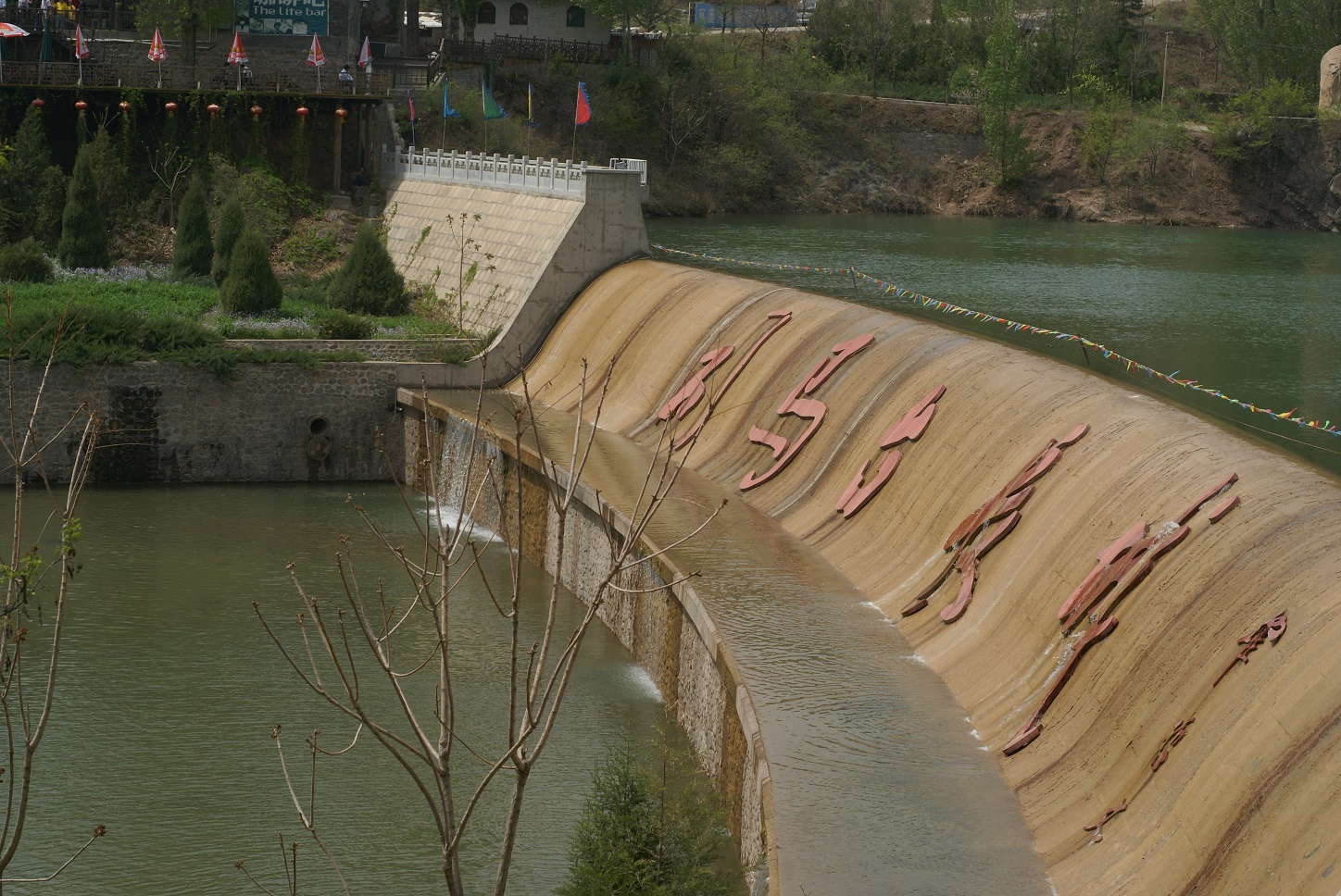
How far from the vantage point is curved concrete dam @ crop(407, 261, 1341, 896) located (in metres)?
14.6

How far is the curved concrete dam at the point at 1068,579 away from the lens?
14633 millimetres

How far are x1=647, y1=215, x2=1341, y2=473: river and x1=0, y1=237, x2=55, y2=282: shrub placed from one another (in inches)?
877

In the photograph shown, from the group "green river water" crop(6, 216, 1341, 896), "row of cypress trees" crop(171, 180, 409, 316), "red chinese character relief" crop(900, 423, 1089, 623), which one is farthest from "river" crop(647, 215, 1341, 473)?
"row of cypress trees" crop(171, 180, 409, 316)

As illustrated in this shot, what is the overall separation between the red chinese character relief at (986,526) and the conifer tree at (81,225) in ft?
99.8

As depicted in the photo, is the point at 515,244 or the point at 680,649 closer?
the point at 680,649

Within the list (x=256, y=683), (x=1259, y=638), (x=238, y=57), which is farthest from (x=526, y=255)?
(x=1259, y=638)

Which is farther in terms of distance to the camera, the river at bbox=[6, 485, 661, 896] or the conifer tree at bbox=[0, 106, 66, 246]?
the conifer tree at bbox=[0, 106, 66, 246]

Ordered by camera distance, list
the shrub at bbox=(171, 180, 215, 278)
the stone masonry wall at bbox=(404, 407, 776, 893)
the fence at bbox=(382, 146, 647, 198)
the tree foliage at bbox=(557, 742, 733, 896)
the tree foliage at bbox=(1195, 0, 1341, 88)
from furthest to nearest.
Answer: the tree foliage at bbox=(1195, 0, 1341, 88) < the shrub at bbox=(171, 180, 215, 278) < the fence at bbox=(382, 146, 647, 198) < the stone masonry wall at bbox=(404, 407, 776, 893) < the tree foliage at bbox=(557, 742, 733, 896)

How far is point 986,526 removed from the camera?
22609 mm

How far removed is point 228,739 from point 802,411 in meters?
12.1

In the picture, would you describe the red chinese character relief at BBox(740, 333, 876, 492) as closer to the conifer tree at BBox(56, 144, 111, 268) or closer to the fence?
the fence

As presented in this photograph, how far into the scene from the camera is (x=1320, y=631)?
49.7ft

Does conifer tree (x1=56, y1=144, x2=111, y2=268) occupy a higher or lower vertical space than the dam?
higher

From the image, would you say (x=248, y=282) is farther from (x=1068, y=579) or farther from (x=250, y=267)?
(x=1068, y=579)
